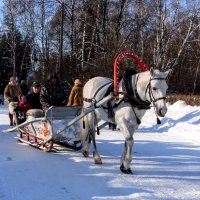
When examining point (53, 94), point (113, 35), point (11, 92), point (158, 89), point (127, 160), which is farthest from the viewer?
point (113, 35)

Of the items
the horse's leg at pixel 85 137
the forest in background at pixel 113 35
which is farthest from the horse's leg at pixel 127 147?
the forest in background at pixel 113 35

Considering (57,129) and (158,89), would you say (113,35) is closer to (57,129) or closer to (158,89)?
(57,129)

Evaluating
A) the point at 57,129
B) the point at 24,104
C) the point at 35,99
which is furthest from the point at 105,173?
the point at 24,104

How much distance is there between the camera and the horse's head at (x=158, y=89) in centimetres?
615

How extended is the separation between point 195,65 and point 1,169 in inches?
1128

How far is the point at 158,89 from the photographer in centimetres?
626

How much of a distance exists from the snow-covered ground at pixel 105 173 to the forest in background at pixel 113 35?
9415 millimetres

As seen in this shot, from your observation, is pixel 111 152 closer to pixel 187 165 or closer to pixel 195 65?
pixel 187 165

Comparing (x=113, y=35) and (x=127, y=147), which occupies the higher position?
(x=113, y=35)

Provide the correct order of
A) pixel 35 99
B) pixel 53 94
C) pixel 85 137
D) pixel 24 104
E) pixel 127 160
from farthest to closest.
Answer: pixel 24 104 → pixel 35 99 → pixel 53 94 → pixel 85 137 → pixel 127 160

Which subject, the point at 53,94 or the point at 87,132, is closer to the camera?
the point at 87,132

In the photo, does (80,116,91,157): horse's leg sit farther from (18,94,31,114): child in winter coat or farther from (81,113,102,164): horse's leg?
(18,94,31,114): child in winter coat

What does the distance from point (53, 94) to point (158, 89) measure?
11.5 ft

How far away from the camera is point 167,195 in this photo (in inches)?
221
